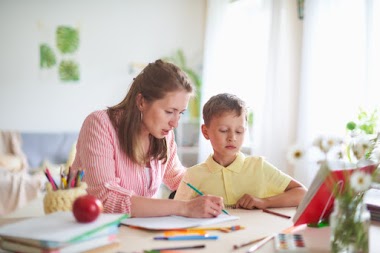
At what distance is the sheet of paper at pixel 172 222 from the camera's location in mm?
1159

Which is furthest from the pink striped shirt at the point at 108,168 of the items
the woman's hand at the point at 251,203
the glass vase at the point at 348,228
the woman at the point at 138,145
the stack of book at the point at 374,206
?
the stack of book at the point at 374,206

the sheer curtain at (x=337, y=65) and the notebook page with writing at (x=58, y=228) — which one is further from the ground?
the sheer curtain at (x=337, y=65)

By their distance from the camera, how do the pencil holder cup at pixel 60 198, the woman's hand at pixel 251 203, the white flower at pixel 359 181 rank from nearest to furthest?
the white flower at pixel 359 181 → the pencil holder cup at pixel 60 198 → the woman's hand at pixel 251 203

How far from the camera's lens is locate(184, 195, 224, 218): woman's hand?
1255 mm

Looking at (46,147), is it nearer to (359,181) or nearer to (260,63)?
(260,63)

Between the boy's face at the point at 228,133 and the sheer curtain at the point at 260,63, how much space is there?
226 cm

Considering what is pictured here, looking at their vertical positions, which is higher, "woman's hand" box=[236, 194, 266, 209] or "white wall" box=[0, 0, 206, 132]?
"white wall" box=[0, 0, 206, 132]

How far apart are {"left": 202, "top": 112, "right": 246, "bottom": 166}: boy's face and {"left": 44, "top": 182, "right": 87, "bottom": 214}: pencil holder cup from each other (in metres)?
0.60

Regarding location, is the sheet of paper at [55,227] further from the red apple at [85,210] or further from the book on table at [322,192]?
the book on table at [322,192]

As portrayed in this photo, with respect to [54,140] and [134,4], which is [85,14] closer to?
[134,4]

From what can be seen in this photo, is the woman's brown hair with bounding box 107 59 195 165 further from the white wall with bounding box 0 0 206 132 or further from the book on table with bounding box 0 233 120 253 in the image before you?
the white wall with bounding box 0 0 206 132

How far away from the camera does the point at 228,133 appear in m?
1.57

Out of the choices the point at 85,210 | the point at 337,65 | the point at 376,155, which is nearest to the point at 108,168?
the point at 85,210

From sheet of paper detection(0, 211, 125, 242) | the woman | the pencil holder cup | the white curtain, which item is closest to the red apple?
sheet of paper detection(0, 211, 125, 242)
